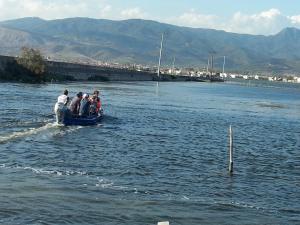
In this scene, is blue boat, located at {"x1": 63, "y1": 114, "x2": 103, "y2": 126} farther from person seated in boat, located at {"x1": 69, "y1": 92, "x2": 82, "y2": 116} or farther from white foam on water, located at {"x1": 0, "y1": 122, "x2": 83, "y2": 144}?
person seated in boat, located at {"x1": 69, "y1": 92, "x2": 82, "y2": 116}

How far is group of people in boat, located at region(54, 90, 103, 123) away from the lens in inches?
1576

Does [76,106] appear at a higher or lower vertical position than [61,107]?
lower

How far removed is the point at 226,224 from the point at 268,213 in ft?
8.36

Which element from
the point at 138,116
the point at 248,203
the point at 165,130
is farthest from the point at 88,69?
the point at 248,203

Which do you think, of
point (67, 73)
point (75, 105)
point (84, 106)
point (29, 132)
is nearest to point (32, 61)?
point (67, 73)

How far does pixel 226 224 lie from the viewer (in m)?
19.6

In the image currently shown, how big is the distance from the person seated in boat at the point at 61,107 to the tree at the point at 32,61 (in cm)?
6877

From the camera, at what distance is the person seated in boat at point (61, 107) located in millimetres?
39750

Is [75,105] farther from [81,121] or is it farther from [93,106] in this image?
[93,106]

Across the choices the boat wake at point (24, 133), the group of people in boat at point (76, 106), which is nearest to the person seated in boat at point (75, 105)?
the group of people in boat at point (76, 106)

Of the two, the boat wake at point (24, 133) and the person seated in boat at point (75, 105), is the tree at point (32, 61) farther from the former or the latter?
the boat wake at point (24, 133)

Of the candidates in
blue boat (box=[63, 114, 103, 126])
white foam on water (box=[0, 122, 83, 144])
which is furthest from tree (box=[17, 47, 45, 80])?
white foam on water (box=[0, 122, 83, 144])

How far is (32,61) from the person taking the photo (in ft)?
352

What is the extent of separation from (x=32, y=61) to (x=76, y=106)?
66092 millimetres
